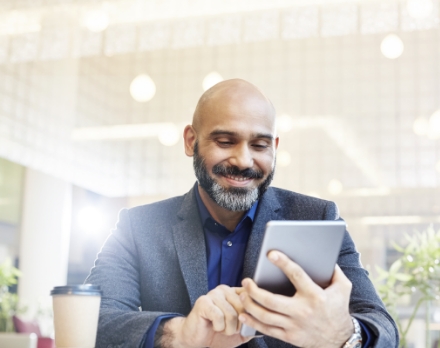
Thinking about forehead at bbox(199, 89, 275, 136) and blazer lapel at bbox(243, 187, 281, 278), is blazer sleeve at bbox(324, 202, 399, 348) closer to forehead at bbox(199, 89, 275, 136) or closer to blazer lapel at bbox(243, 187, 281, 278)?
blazer lapel at bbox(243, 187, 281, 278)

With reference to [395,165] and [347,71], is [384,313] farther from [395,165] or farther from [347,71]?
[347,71]

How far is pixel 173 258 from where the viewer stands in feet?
4.19

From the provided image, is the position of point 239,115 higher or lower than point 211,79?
lower

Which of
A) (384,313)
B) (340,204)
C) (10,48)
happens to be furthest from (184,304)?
(10,48)

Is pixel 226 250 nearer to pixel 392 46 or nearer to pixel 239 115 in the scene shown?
pixel 239 115

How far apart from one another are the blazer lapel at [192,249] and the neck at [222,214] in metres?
0.03

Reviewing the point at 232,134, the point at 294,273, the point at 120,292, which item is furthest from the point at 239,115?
the point at 294,273

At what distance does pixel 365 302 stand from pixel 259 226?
279mm

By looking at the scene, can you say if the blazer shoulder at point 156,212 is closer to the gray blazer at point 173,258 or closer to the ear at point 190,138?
the gray blazer at point 173,258

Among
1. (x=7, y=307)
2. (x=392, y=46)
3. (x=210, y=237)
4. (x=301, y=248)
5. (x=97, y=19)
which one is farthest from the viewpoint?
(x=7, y=307)

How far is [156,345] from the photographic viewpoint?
0.97m

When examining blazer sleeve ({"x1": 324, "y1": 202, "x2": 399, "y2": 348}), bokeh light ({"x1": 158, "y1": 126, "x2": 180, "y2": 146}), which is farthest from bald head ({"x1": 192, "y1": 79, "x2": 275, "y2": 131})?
bokeh light ({"x1": 158, "y1": 126, "x2": 180, "y2": 146})

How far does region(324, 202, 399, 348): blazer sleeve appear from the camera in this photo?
948 millimetres

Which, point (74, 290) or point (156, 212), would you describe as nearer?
point (74, 290)
